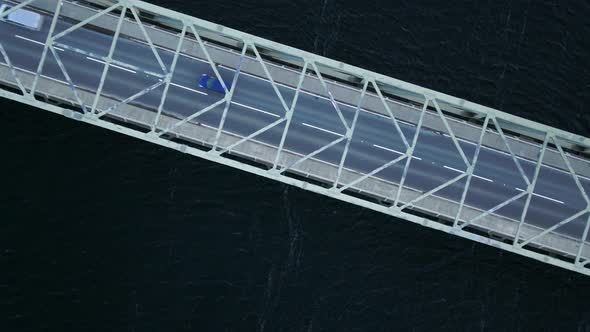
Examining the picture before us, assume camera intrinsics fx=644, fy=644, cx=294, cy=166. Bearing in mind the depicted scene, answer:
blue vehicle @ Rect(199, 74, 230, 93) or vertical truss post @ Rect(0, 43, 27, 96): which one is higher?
blue vehicle @ Rect(199, 74, 230, 93)

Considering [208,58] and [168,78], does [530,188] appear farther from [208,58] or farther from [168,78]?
[168,78]

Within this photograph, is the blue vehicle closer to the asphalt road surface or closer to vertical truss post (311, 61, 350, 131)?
the asphalt road surface

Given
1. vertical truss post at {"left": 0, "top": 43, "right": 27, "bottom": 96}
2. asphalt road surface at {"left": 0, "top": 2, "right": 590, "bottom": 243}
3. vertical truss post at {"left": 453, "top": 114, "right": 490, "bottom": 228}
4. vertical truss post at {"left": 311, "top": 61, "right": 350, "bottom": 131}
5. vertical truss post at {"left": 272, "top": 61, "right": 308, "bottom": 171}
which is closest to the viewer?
vertical truss post at {"left": 0, "top": 43, "right": 27, "bottom": 96}

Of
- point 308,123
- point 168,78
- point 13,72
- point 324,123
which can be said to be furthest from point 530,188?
point 13,72

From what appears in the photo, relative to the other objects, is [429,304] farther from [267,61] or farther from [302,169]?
[267,61]

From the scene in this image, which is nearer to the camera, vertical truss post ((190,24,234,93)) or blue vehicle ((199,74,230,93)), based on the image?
vertical truss post ((190,24,234,93))

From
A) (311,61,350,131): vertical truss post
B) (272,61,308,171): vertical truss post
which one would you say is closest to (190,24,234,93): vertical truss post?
(272,61,308,171): vertical truss post
